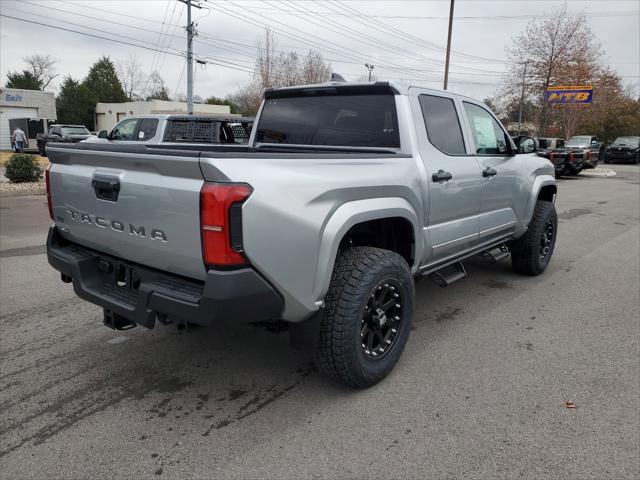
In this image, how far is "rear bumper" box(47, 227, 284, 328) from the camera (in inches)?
92.0

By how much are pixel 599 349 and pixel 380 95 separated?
2.59 metres

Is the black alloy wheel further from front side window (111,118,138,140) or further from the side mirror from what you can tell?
front side window (111,118,138,140)

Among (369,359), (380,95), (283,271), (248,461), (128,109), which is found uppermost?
(128,109)

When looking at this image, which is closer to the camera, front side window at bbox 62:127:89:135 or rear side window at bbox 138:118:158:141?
rear side window at bbox 138:118:158:141

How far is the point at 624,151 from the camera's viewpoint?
106 ft

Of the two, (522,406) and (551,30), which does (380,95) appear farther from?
(551,30)

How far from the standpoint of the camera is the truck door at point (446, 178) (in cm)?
362

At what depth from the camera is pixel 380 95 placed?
3627 mm

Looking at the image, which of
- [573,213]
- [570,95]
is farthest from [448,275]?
[570,95]

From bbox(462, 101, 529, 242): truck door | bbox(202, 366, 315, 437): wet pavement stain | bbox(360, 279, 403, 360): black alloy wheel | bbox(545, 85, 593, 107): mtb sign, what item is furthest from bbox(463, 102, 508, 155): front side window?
bbox(545, 85, 593, 107): mtb sign

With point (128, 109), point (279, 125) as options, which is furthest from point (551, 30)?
point (128, 109)

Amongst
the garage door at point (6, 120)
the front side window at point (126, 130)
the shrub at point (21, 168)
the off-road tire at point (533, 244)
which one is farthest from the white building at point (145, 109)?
the off-road tire at point (533, 244)

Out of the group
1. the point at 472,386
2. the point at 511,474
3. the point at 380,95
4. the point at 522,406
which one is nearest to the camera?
the point at 511,474

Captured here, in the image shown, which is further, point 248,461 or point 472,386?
point 472,386
